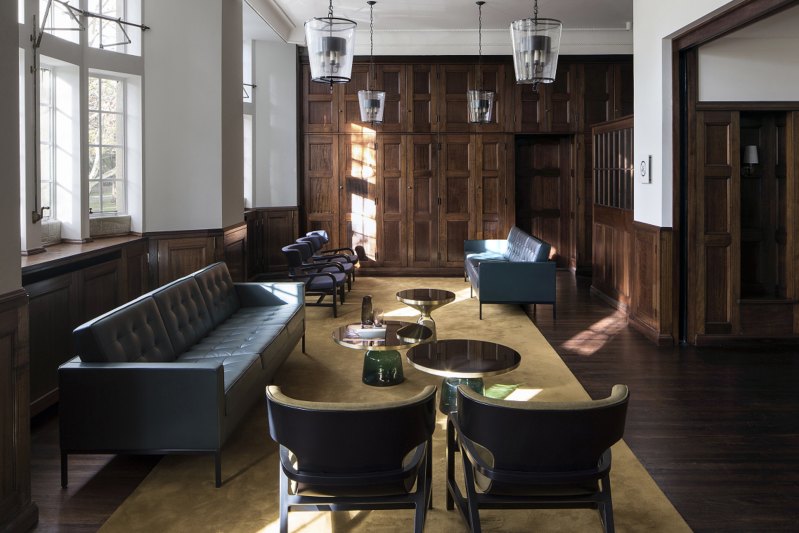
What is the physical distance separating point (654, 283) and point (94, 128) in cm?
526

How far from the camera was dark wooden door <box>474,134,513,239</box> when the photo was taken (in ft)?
36.0

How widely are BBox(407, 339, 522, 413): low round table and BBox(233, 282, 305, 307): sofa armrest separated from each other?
1.74 m

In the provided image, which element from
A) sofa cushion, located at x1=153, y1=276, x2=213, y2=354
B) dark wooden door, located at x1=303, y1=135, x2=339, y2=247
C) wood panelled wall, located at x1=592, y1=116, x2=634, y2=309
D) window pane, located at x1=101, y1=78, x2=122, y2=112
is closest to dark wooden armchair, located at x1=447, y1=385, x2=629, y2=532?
sofa cushion, located at x1=153, y1=276, x2=213, y2=354

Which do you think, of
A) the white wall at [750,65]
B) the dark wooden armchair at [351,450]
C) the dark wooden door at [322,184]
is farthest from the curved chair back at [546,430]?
the dark wooden door at [322,184]

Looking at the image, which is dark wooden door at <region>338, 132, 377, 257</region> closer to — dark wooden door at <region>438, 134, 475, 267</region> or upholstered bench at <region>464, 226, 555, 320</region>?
dark wooden door at <region>438, 134, 475, 267</region>

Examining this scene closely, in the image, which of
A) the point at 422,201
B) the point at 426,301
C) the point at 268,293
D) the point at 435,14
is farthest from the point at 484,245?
the point at 268,293

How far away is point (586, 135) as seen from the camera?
10.9 metres

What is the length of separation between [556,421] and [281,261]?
874 cm

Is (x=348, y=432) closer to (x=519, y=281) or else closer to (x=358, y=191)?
(x=519, y=281)

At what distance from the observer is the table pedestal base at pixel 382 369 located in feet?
16.7

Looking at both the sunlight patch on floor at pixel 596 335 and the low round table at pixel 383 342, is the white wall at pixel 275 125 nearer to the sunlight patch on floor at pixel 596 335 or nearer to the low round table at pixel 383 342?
the sunlight patch on floor at pixel 596 335

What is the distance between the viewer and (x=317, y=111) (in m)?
11.0

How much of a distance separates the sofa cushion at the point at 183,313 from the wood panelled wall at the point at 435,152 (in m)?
6.09

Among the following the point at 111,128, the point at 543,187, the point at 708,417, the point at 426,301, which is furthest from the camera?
the point at 543,187
